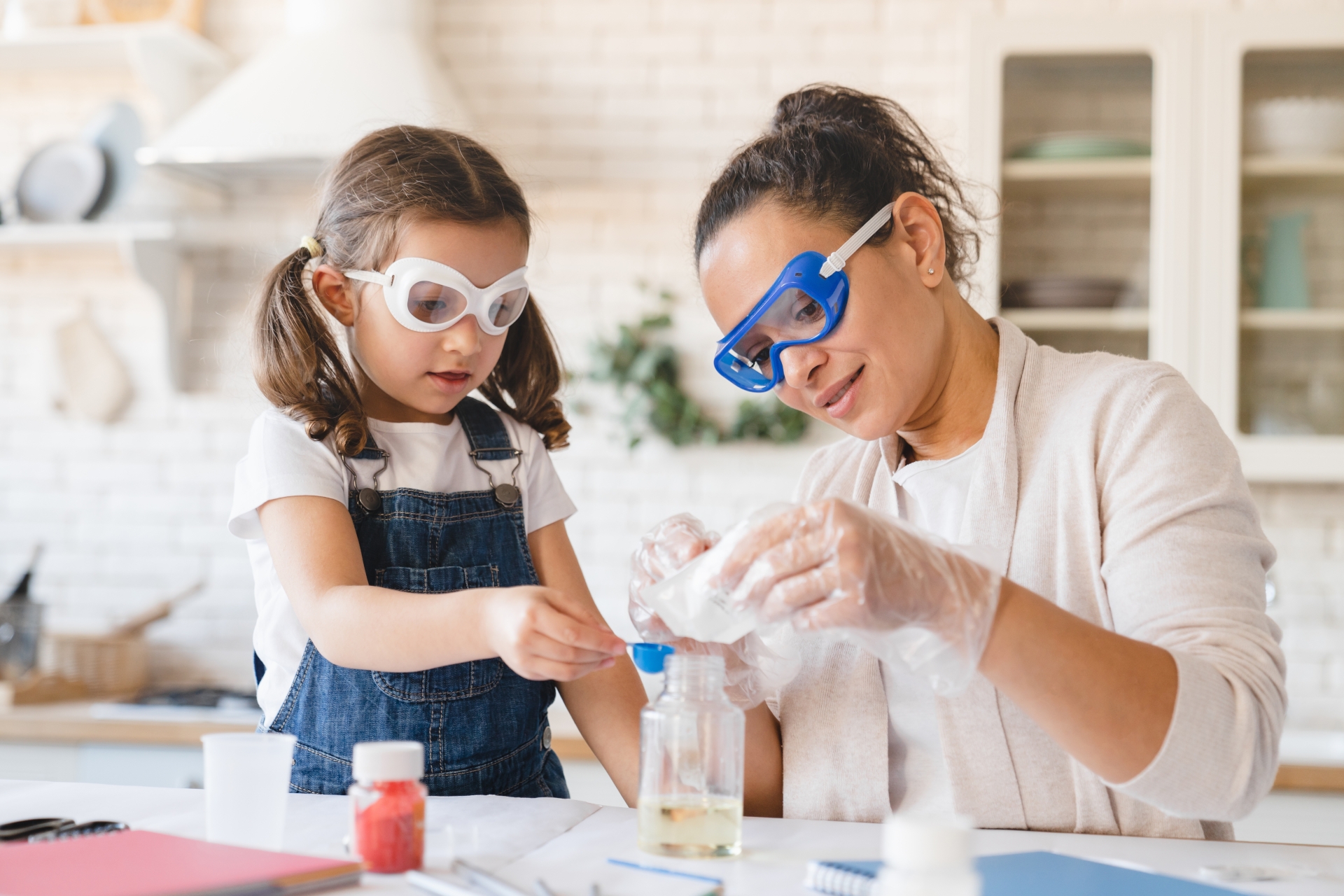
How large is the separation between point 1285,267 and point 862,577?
246 centimetres

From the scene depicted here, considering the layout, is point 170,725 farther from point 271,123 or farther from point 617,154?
point 617,154

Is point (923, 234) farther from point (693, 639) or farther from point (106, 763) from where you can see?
point (106, 763)

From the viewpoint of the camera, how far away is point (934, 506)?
5.07 feet

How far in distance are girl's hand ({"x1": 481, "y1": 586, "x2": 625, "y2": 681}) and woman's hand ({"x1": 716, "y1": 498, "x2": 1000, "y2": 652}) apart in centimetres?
17

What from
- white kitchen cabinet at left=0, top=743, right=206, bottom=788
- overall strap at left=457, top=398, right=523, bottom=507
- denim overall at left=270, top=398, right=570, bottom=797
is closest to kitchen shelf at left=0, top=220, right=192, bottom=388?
white kitchen cabinet at left=0, top=743, right=206, bottom=788

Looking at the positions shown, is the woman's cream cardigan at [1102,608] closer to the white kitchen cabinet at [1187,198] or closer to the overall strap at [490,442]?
the overall strap at [490,442]

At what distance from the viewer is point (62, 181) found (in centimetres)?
339

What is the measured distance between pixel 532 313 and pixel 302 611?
64 cm

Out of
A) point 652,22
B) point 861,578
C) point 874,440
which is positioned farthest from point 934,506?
point 652,22

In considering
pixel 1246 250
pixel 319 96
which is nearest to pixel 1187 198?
pixel 1246 250

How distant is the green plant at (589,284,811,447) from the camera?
3.21m

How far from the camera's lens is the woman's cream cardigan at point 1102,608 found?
43.3 inches

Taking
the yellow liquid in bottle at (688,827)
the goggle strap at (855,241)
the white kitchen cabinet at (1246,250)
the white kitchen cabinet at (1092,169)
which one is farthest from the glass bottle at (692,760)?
the white kitchen cabinet at (1246,250)

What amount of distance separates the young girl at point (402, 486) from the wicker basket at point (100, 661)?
182 cm
